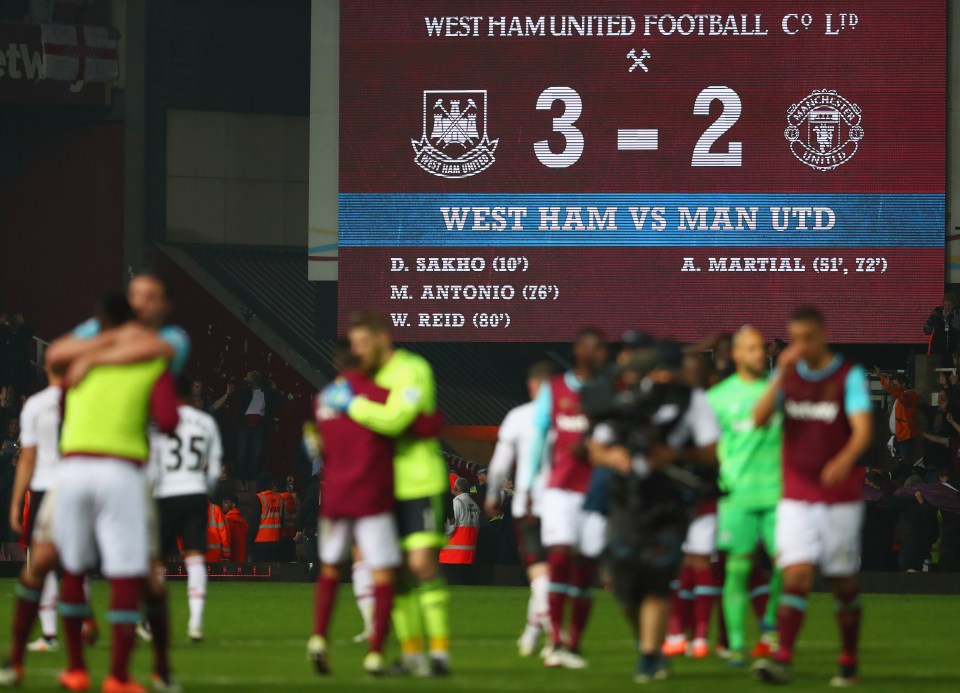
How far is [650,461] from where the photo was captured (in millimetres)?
10625

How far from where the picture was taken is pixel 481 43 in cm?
2472

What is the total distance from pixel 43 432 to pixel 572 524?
3.51 meters

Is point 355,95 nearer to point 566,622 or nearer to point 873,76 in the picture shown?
point 873,76

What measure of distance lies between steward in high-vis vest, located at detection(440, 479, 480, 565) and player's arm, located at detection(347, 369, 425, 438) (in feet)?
44.7

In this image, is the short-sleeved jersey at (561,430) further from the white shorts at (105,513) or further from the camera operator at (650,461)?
the white shorts at (105,513)

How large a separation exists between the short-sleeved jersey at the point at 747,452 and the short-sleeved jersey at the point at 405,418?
1.90m

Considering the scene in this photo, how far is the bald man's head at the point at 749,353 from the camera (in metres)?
12.6

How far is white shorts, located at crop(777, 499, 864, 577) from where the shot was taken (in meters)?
11.0

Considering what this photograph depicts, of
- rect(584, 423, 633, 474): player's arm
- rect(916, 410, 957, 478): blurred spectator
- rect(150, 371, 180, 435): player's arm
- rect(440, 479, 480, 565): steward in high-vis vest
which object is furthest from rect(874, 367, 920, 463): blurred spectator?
rect(150, 371, 180, 435): player's arm

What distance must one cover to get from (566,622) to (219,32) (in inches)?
828

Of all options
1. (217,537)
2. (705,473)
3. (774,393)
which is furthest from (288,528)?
(705,473)

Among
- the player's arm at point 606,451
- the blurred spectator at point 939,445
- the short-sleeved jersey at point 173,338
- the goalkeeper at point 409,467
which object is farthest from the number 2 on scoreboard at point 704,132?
the short-sleeved jersey at point 173,338

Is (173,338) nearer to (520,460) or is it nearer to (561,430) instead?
(561,430)

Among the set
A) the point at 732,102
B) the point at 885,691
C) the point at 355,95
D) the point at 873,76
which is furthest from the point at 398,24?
the point at 885,691
